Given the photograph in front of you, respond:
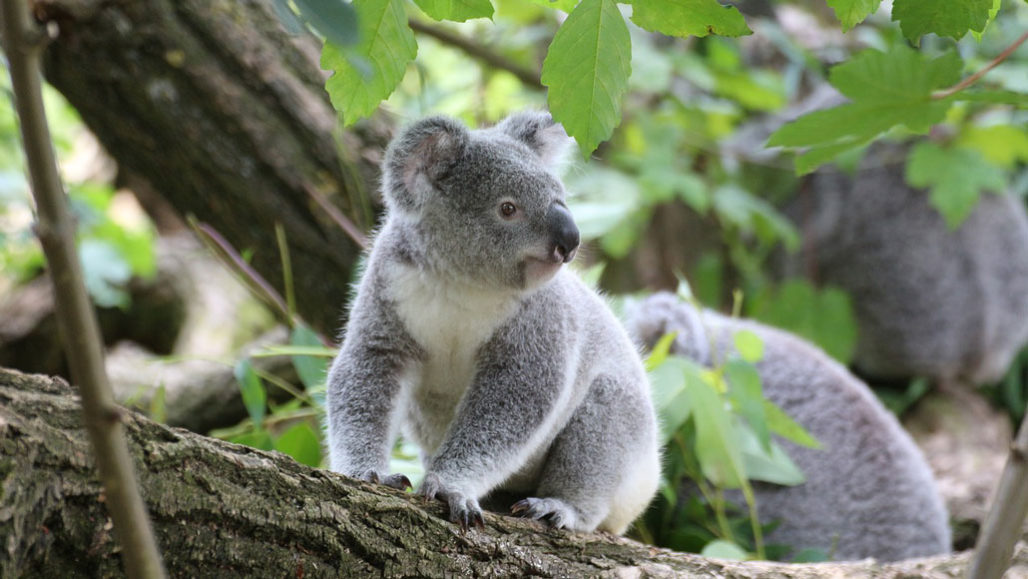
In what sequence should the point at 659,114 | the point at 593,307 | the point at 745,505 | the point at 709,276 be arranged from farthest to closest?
the point at 709,276 → the point at 659,114 → the point at 745,505 → the point at 593,307

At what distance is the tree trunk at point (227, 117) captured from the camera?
3.02 m

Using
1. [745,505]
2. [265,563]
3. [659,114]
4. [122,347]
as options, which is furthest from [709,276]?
[265,563]

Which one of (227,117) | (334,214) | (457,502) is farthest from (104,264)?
(457,502)

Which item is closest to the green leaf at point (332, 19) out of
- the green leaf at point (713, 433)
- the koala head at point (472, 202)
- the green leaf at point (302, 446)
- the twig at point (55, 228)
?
the twig at point (55, 228)

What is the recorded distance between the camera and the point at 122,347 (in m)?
4.62

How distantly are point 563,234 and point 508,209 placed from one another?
16 cm

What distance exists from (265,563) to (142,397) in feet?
8.08

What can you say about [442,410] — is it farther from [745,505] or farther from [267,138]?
[745,505]

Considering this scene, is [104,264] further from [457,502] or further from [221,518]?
[221,518]

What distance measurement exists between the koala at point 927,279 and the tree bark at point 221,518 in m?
4.23

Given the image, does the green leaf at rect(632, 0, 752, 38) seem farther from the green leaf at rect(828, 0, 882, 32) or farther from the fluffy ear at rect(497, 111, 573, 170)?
the fluffy ear at rect(497, 111, 573, 170)

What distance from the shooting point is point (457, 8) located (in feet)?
4.01

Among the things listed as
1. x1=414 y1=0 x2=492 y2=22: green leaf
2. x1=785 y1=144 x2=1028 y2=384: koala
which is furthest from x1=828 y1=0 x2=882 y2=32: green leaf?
x1=785 y1=144 x2=1028 y2=384: koala

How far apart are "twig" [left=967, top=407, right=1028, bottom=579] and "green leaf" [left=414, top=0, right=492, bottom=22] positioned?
2.61 feet
